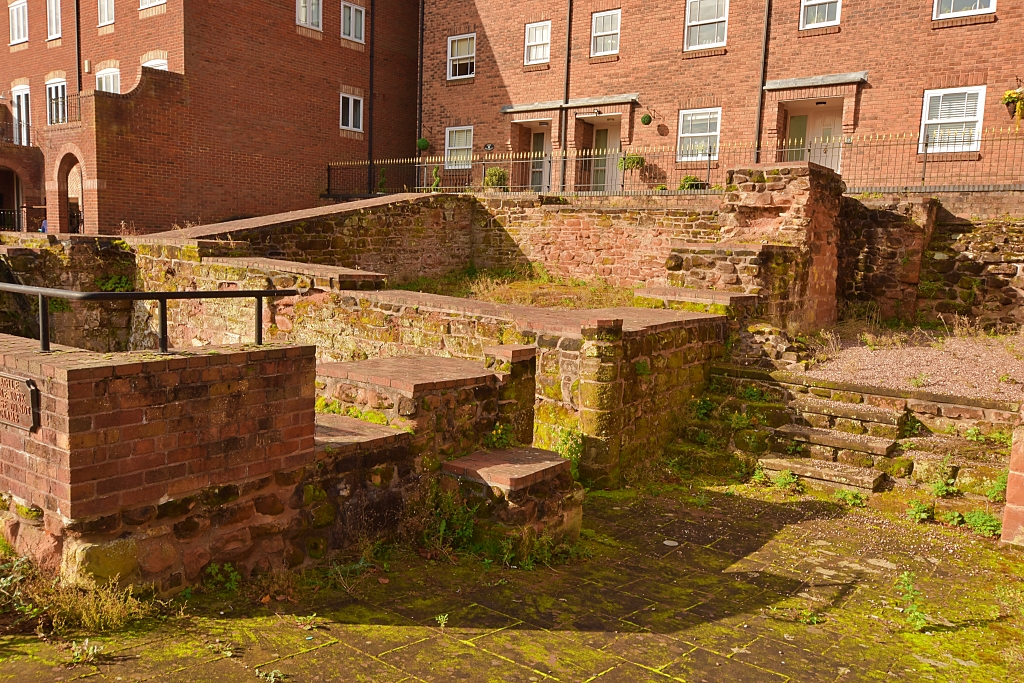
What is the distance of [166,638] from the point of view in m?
3.65

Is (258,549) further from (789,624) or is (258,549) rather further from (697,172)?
(697,172)

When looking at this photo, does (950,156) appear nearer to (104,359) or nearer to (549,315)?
(549,315)

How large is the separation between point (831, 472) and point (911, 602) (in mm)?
2529

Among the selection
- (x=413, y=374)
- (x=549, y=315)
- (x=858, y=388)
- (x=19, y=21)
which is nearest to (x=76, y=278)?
(x=549, y=315)

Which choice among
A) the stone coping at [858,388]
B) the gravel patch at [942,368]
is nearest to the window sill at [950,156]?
the gravel patch at [942,368]

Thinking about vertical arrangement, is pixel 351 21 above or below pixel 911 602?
above

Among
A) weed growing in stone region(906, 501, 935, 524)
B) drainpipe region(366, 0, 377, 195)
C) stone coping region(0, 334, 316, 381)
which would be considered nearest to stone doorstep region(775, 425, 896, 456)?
weed growing in stone region(906, 501, 935, 524)

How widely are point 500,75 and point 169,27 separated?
966 centimetres

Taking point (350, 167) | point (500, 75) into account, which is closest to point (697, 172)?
point (500, 75)

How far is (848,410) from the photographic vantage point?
320 inches

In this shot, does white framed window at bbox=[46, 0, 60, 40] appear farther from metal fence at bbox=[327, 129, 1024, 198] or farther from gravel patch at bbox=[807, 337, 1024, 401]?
gravel patch at bbox=[807, 337, 1024, 401]

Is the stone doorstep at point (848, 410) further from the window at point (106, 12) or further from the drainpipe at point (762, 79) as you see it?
the window at point (106, 12)

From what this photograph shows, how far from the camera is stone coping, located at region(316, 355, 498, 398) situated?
5.25m

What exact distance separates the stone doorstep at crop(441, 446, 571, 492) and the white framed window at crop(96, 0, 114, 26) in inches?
904
